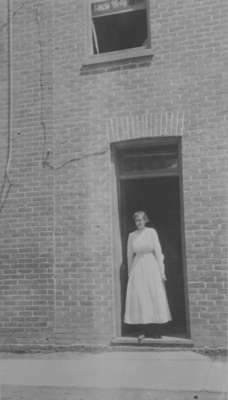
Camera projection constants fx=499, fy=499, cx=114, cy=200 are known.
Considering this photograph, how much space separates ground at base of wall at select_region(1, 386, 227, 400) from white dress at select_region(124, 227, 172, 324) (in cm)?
158

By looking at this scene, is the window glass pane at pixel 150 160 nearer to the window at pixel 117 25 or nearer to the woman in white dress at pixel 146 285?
the woman in white dress at pixel 146 285

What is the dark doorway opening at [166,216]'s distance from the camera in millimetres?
7461

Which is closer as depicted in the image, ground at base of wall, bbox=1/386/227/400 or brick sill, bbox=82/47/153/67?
ground at base of wall, bbox=1/386/227/400

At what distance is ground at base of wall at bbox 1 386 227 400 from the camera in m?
5.04

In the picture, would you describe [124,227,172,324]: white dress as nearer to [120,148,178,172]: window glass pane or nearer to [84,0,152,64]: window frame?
[120,148,178,172]: window glass pane

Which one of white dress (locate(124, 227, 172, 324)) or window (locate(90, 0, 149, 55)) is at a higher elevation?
window (locate(90, 0, 149, 55))

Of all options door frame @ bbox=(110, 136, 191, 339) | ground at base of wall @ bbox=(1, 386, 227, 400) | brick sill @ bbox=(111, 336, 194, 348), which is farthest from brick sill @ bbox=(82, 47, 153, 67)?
ground at base of wall @ bbox=(1, 386, 227, 400)

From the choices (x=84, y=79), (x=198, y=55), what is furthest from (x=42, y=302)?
(x=198, y=55)

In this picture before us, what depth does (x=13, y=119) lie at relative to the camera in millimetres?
7555

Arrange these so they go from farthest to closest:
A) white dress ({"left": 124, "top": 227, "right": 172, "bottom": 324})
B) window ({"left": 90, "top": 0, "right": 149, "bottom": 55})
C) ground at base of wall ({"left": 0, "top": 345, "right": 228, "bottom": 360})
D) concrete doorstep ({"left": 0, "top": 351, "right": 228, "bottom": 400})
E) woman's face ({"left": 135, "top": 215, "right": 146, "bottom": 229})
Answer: window ({"left": 90, "top": 0, "right": 149, "bottom": 55}), woman's face ({"left": 135, "top": 215, "right": 146, "bottom": 229}), white dress ({"left": 124, "top": 227, "right": 172, "bottom": 324}), ground at base of wall ({"left": 0, "top": 345, "right": 228, "bottom": 360}), concrete doorstep ({"left": 0, "top": 351, "right": 228, "bottom": 400})

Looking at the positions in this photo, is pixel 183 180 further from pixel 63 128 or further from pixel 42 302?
pixel 42 302

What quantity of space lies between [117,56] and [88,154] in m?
1.46

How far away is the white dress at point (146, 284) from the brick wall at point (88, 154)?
0.30m

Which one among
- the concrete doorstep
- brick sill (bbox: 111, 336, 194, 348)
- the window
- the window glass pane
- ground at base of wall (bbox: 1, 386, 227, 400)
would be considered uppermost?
the window
